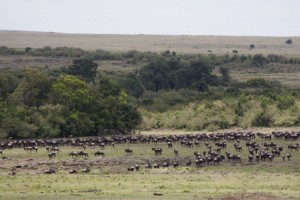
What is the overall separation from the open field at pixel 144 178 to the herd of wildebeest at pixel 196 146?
379 millimetres

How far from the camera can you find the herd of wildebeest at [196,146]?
4322 cm

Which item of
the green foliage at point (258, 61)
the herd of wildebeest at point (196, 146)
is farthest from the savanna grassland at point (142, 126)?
the green foliage at point (258, 61)

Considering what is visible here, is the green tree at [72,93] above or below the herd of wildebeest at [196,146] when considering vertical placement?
above

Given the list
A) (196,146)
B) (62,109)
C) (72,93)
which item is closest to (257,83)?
(72,93)

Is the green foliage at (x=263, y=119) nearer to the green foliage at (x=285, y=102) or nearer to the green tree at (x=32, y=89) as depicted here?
the green foliage at (x=285, y=102)

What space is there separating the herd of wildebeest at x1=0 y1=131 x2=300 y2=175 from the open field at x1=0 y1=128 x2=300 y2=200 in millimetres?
379

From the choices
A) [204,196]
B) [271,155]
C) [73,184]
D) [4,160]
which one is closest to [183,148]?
[271,155]

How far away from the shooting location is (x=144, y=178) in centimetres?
3681

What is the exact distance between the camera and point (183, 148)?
2012 inches

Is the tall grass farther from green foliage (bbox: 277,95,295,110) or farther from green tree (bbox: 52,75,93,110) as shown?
green tree (bbox: 52,75,93,110)

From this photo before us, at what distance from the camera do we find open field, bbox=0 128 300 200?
30906 millimetres

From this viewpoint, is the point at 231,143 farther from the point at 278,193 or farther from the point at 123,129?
the point at 278,193

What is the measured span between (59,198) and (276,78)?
9256 cm

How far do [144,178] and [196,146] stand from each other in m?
15.8
